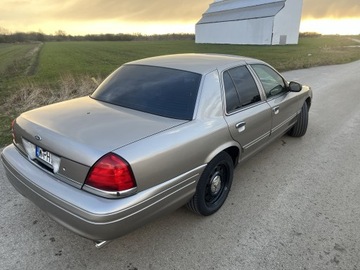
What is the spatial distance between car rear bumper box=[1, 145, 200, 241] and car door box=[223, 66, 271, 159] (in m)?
0.84

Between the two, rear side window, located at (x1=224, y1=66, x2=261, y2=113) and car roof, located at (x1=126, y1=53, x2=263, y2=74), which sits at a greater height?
car roof, located at (x1=126, y1=53, x2=263, y2=74)

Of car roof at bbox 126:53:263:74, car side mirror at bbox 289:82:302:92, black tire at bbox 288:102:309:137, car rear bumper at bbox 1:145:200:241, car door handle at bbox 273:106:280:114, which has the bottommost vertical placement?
black tire at bbox 288:102:309:137

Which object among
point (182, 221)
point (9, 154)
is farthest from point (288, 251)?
point (9, 154)

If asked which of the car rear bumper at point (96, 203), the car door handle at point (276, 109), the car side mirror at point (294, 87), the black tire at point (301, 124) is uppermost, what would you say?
the car side mirror at point (294, 87)

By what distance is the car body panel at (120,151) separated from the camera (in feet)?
6.26

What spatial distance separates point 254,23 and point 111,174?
47524 millimetres

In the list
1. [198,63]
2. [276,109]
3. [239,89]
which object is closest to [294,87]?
[276,109]

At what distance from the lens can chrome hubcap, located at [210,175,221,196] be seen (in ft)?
9.13

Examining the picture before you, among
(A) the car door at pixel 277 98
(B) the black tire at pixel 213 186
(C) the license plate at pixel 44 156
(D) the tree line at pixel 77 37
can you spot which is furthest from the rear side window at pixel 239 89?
(D) the tree line at pixel 77 37

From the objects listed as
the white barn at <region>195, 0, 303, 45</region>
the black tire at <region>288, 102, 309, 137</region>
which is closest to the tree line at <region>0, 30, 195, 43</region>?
the white barn at <region>195, 0, 303, 45</region>

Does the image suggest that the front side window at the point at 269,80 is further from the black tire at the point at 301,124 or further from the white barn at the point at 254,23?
the white barn at the point at 254,23

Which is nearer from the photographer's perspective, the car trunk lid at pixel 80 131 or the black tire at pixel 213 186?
the car trunk lid at pixel 80 131

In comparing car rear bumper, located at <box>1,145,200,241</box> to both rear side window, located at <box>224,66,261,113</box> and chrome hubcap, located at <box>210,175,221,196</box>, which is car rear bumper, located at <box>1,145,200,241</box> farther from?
rear side window, located at <box>224,66,261,113</box>

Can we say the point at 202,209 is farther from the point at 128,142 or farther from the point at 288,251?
the point at 128,142
